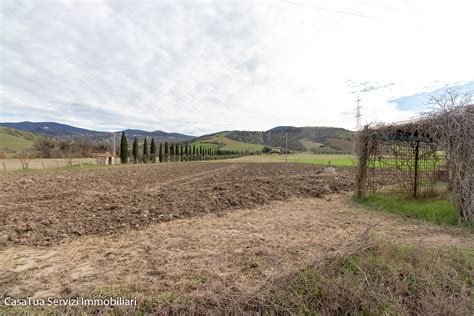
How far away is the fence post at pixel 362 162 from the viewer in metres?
9.05

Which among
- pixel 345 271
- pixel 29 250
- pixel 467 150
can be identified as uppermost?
pixel 467 150

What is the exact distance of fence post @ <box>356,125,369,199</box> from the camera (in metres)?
9.05

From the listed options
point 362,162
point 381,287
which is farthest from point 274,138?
point 381,287

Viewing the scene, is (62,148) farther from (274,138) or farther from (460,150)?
(274,138)

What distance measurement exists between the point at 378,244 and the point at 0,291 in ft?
18.7

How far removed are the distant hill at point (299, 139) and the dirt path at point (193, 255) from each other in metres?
83.2

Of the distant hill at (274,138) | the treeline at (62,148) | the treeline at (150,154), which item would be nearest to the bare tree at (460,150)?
the treeline at (150,154)

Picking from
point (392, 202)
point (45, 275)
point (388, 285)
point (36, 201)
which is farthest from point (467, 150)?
point (36, 201)

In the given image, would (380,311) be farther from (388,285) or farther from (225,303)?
(225,303)

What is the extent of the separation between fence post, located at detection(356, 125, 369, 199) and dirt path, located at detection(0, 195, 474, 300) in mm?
2784

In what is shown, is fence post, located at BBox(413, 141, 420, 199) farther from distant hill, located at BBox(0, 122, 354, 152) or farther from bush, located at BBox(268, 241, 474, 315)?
distant hill, located at BBox(0, 122, 354, 152)

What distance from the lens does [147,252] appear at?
164 inches

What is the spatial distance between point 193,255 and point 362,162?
813 centimetres

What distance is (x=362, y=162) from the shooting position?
9.22m
